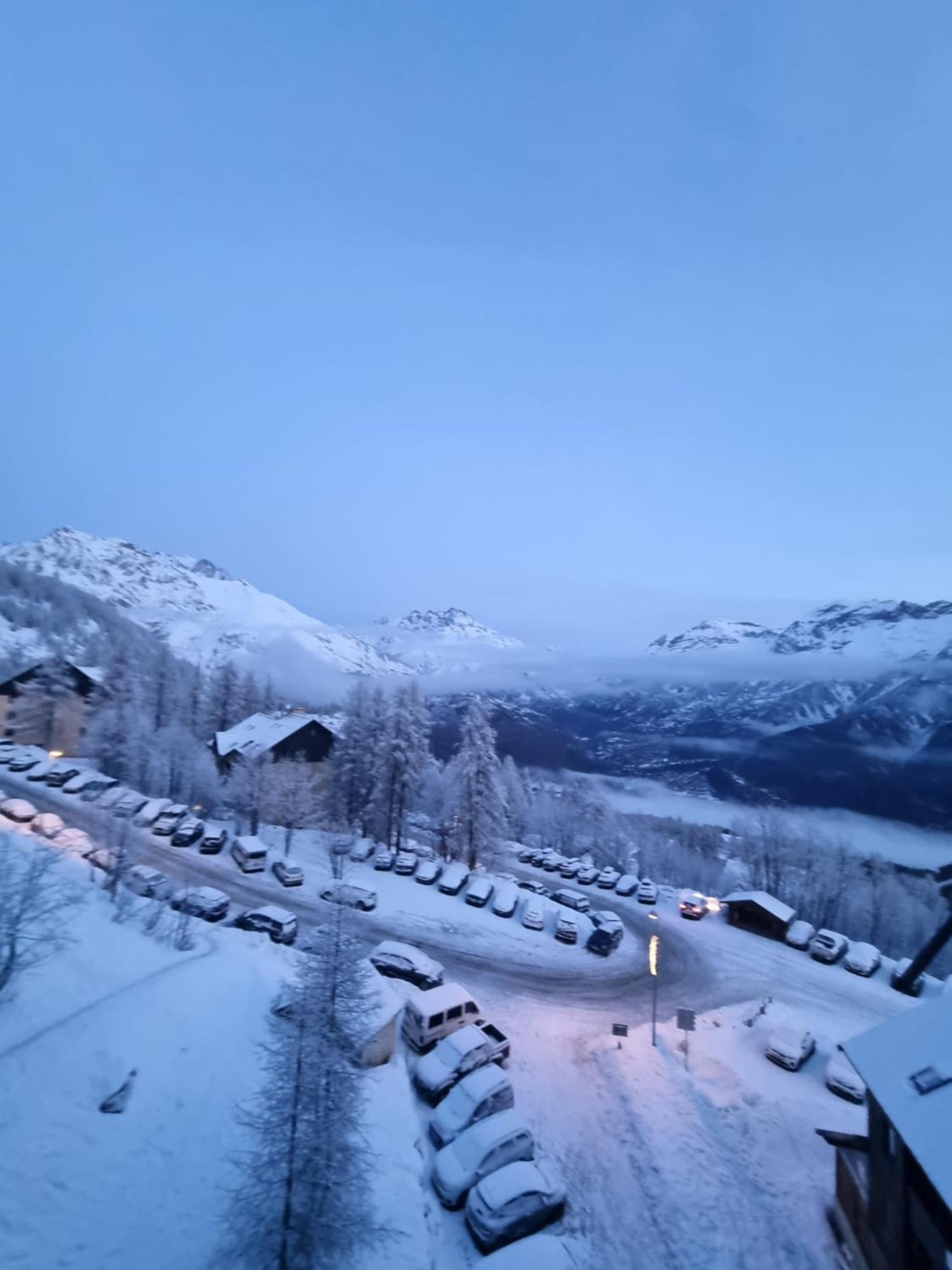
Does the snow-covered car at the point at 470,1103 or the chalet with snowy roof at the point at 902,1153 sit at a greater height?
the chalet with snowy roof at the point at 902,1153

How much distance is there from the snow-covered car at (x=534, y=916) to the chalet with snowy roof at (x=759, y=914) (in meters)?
14.0

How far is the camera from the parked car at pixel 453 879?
3566cm

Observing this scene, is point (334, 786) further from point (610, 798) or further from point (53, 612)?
point (610, 798)

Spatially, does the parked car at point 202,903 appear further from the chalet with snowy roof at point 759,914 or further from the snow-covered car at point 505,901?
the chalet with snowy roof at point 759,914

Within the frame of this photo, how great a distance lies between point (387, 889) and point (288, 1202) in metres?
25.3

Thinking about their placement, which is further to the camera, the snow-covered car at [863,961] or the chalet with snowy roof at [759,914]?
the chalet with snowy roof at [759,914]

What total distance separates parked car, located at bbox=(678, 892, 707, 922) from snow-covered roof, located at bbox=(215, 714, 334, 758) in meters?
34.4

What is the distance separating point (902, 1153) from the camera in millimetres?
11375

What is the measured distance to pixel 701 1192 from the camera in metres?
14.6

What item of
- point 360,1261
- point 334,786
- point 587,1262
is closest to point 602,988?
point 587,1262

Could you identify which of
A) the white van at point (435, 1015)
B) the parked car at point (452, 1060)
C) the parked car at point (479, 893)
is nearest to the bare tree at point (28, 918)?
the white van at point (435, 1015)

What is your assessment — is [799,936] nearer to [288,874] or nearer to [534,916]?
[534,916]

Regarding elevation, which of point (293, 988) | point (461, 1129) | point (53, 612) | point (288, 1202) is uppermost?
point (53, 612)

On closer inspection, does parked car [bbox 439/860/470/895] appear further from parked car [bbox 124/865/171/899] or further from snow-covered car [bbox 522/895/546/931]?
parked car [bbox 124/865/171/899]
